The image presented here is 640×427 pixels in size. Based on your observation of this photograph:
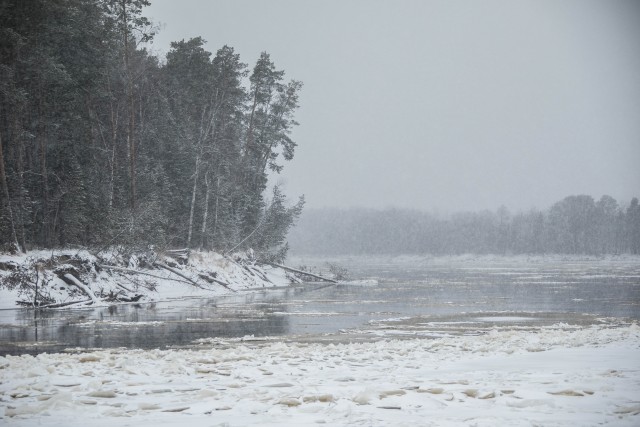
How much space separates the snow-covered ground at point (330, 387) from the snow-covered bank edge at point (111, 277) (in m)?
14.1

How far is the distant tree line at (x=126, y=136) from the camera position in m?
27.8

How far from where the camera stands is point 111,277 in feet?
95.2

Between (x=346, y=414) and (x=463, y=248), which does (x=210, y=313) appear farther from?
(x=463, y=248)

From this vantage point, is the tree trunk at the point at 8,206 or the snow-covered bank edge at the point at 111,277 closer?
the snow-covered bank edge at the point at 111,277

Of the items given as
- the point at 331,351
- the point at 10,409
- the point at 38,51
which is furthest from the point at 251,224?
the point at 10,409

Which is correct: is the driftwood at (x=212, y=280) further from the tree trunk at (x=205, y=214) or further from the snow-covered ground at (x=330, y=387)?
the snow-covered ground at (x=330, y=387)

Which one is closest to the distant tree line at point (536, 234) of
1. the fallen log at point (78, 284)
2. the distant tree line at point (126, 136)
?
the distant tree line at point (126, 136)

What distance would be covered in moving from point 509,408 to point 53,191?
1092 inches

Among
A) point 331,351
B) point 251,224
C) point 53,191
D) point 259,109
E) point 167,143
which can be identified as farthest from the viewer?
point 259,109

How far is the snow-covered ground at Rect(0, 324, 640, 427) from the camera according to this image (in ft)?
21.8

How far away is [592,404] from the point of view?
6.81 meters

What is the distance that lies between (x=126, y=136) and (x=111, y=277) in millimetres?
12709

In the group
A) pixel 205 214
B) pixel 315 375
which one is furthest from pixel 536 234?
pixel 315 375

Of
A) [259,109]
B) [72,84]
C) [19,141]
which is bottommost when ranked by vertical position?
Answer: [19,141]
